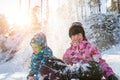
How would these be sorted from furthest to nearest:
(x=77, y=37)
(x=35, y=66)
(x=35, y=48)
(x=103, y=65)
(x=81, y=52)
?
(x=35, y=66) → (x=35, y=48) → (x=77, y=37) → (x=81, y=52) → (x=103, y=65)

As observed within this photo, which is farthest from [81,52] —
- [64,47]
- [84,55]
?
[64,47]

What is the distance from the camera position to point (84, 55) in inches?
169

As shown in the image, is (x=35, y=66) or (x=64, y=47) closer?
(x=35, y=66)

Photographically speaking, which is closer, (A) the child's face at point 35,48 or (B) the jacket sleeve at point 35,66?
(A) the child's face at point 35,48

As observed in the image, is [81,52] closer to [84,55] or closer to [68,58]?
[84,55]

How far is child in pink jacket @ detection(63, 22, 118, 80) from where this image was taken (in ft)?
13.8

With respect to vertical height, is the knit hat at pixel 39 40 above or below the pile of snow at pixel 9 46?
above

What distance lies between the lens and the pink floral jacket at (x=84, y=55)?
4211mm

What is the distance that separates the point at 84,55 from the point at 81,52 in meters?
0.08

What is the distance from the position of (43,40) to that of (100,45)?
55.8 ft

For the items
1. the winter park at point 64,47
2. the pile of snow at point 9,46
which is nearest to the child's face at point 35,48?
the winter park at point 64,47

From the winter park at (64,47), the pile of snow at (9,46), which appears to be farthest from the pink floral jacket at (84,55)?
the pile of snow at (9,46)

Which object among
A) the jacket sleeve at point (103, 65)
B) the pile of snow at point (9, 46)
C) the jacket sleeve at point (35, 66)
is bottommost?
the pile of snow at point (9, 46)

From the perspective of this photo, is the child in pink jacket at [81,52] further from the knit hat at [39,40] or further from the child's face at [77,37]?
the knit hat at [39,40]
